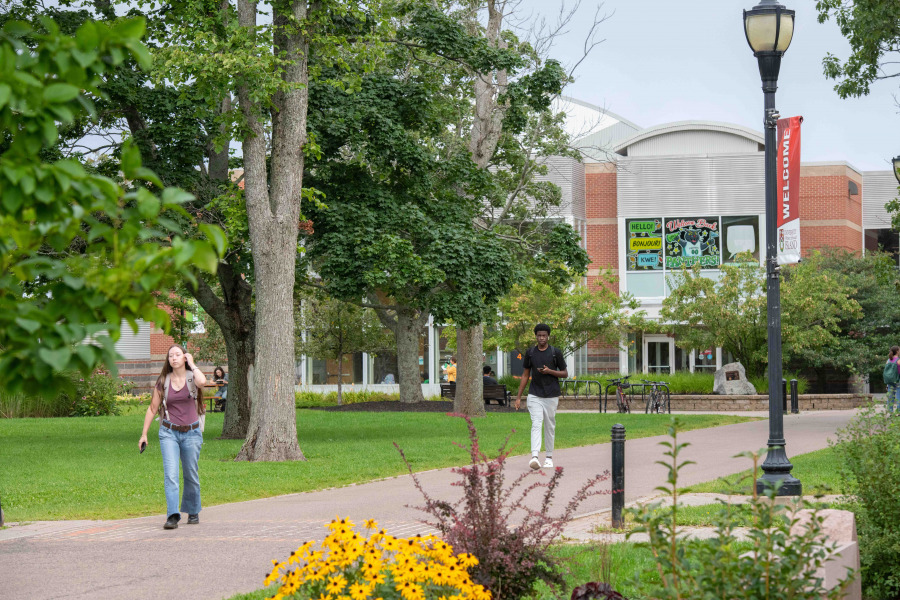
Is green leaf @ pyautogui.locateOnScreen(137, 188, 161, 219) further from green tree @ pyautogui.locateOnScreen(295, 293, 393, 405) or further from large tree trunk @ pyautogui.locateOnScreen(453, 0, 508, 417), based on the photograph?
green tree @ pyautogui.locateOnScreen(295, 293, 393, 405)

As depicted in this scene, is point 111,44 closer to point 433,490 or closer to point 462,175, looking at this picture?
point 433,490

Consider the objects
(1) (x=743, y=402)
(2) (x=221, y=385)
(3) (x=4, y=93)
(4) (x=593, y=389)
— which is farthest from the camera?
(4) (x=593, y=389)

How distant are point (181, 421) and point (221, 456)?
7.27 metres

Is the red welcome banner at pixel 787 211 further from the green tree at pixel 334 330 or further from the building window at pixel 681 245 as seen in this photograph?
the building window at pixel 681 245

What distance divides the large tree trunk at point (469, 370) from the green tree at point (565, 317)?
26.8 feet

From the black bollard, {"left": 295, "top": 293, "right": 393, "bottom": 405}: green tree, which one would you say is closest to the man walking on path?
the black bollard

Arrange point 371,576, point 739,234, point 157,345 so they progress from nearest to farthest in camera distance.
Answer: point 371,576 < point 739,234 < point 157,345

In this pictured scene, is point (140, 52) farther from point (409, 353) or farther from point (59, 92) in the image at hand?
point (409, 353)

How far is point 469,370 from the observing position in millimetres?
26344

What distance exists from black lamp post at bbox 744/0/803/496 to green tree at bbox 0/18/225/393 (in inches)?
331

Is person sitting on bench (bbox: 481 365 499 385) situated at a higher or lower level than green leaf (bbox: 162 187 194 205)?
→ lower

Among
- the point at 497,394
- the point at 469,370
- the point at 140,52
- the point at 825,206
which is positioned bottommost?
the point at 497,394

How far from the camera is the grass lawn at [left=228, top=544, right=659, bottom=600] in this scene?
618 cm

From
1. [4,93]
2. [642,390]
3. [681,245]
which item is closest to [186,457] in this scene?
[4,93]
